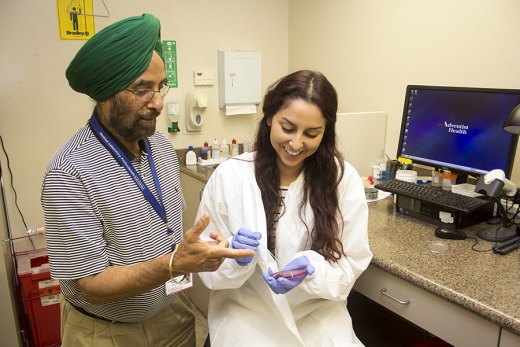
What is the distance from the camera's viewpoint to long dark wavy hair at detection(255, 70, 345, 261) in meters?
1.30

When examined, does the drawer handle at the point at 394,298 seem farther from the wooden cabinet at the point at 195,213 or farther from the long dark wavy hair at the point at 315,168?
the wooden cabinet at the point at 195,213

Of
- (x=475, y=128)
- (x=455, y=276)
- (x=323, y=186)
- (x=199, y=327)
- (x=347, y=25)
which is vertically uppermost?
(x=347, y=25)

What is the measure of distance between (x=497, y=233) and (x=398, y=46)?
1195 millimetres

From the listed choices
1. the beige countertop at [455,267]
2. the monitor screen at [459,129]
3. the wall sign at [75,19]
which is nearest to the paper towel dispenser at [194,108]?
the wall sign at [75,19]

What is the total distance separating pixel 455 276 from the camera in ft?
4.09

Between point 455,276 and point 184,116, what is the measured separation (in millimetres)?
1997

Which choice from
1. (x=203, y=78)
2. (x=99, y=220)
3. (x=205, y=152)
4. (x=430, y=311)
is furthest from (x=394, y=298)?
(x=203, y=78)

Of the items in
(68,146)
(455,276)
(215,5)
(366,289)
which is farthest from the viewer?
(215,5)

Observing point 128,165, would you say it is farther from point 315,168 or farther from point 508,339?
point 508,339

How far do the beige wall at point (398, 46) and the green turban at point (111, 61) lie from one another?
1560 mm

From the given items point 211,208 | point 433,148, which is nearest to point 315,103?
point 211,208

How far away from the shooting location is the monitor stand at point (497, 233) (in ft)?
4.83

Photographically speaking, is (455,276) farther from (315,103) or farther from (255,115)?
(255,115)

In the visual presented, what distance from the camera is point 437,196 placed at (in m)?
1.67
